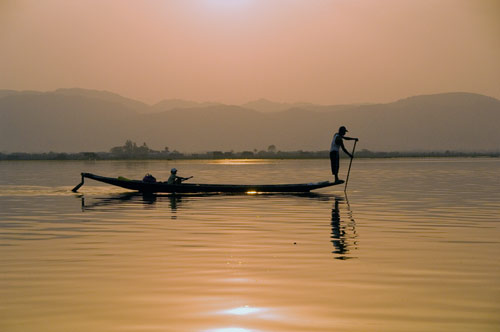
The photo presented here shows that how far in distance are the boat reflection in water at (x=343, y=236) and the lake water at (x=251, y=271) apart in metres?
0.06

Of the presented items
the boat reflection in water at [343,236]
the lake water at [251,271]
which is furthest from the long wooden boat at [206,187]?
the boat reflection in water at [343,236]

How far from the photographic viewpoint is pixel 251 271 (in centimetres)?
1392

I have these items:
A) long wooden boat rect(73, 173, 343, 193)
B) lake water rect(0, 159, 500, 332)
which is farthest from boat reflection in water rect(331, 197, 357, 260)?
long wooden boat rect(73, 173, 343, 193)

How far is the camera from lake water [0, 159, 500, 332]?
1022 centimetres

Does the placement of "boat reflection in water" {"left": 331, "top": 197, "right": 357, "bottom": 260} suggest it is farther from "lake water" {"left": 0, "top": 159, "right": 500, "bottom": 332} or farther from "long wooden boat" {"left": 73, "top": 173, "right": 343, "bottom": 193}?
"long wooden boat" {"left": 73, "top": 173, "right": 343, "bottom": 193}

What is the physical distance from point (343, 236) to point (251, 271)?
20.6 feet

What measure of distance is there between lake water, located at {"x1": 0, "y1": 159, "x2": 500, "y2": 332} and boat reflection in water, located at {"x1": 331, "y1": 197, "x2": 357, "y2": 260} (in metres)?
0.06

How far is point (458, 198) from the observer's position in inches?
1414

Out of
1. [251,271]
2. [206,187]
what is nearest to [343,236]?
[251,271]

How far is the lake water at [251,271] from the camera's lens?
10.2 m

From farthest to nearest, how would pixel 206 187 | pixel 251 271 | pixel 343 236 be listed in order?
1. pixel 206 187
2. pixel 343 236
3. pixel 251 271

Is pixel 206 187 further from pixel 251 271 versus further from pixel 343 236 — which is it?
pixel 251 271

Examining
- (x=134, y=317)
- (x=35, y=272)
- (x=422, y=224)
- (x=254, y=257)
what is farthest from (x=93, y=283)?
(x=422, y=224)

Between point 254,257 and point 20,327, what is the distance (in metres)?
6.71
